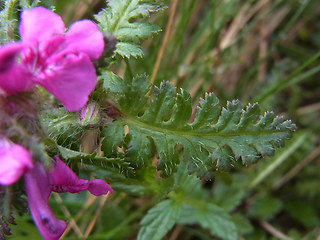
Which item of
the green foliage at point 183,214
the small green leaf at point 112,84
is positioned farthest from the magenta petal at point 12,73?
the green foliage at point 183,214

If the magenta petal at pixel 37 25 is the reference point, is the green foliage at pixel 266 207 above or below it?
below

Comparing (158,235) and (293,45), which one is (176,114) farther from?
(293,45)

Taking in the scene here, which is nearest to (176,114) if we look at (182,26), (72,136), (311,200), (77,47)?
(72,136)

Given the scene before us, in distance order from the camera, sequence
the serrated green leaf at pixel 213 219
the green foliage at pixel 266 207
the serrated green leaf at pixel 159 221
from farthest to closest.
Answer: the green foliage at pixel 266 207 < the serrated green leaf at pixel 213 219 < the serrated green leaf at pixel 159 221

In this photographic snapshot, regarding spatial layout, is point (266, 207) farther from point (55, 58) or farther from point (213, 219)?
point (55, 58)

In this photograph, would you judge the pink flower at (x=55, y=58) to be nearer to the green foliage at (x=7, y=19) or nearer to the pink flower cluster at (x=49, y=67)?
the pink flower cluster at (x=49, y=67)

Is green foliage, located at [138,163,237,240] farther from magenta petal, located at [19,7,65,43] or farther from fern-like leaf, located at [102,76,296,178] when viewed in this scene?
magenta petal, located at [19,7,65,43]

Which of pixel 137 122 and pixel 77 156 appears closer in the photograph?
pixel 77 156
